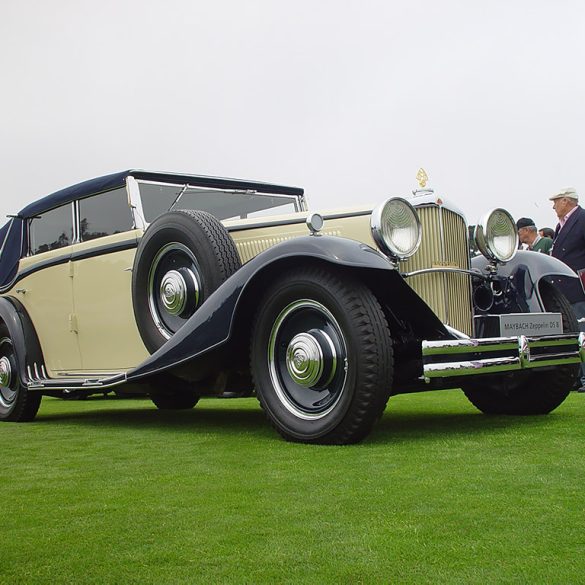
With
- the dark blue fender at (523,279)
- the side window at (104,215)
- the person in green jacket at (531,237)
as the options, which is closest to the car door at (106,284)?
the side window at (104,215)

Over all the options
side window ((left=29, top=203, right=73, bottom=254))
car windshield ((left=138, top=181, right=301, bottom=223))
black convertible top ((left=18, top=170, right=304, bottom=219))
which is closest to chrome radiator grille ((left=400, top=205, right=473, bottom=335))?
car windshield ((left=138, top=181, right=301, bottom=223))

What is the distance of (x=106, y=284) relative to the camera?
19.1 ft

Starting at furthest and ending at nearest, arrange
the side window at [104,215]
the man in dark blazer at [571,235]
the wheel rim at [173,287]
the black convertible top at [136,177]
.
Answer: the man in dark blazer at [571,235] → the black convertible top at [136,177] → the side window at [104,215] → the wheel rim at [173,287]

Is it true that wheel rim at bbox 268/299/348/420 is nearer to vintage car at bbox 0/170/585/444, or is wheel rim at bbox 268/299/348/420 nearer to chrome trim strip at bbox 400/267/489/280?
vintage car at bbox 0/170/585/444

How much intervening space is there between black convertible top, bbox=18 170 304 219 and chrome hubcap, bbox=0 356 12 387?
1284mm

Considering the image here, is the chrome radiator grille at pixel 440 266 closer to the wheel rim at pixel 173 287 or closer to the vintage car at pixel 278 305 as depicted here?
the vintage car at pixel 278 305

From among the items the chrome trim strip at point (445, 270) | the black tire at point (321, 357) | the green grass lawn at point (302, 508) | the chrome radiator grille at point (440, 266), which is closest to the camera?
the green grass lawn at point (302, 508)

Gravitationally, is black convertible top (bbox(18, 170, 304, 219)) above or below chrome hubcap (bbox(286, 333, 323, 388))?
above

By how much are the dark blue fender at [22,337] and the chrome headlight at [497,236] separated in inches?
142

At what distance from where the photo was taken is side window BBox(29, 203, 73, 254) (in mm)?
6344

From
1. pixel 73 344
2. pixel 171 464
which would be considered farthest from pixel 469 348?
pixel 73 344

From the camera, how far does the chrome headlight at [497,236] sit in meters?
5.16

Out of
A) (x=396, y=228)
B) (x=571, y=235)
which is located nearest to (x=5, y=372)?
(x=396, y=228)

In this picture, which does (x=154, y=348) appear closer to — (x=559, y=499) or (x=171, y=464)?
(x=171, y=464)
